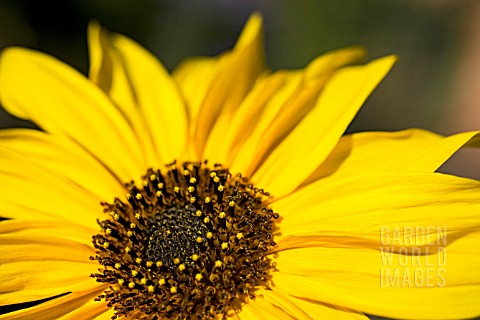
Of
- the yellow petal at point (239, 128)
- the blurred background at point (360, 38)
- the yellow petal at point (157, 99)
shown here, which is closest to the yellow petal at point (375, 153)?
the yellow petal at point (239, 128)

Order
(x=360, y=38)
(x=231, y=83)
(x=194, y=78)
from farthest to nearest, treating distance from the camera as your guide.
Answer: (x=360, y=38) < (x=194, y=78) < (x=231, y=83)

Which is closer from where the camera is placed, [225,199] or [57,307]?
[57,307]

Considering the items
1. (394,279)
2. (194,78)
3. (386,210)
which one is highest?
(194,78)

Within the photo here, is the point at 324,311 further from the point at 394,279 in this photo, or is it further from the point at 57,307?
the point at 57,307

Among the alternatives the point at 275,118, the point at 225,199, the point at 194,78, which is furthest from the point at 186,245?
the point at 194,78

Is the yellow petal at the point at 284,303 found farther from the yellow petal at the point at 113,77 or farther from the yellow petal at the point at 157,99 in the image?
the yellow petal at the point at 113,77

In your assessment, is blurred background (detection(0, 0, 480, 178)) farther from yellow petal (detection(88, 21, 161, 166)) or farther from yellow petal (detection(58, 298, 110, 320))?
yellow petal (detection(58, 298, 110, 320))

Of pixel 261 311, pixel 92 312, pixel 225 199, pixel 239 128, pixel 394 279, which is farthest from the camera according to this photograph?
pixel 239 128

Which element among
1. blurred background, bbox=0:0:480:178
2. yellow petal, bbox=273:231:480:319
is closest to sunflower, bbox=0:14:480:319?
yellow petal, bbox=273:231:480:319
